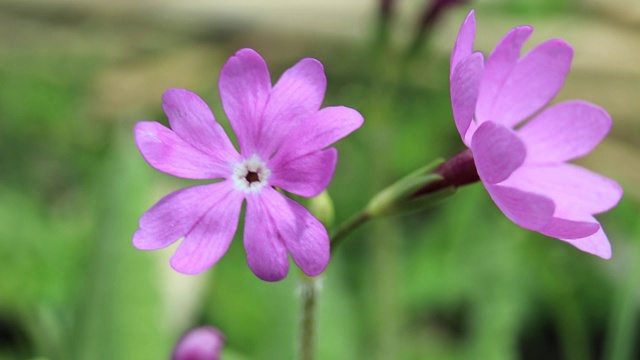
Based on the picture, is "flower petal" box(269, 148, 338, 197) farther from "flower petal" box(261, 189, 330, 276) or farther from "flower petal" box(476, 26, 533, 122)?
"flower petal" box(476, 26, 533, 122)

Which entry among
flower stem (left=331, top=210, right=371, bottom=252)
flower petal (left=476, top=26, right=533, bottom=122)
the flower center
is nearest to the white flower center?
the flower center

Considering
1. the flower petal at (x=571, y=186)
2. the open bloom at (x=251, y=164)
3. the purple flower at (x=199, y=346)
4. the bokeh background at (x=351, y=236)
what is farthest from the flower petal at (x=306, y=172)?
the bokeh background at (x=351, y=236)

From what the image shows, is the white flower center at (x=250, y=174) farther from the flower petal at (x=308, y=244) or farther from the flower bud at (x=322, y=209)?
the flower bud at (x=322, y=209)

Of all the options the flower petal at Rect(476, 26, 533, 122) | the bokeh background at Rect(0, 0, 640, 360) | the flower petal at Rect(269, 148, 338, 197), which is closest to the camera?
the flower petal at Rect(269, 148, 338, 197)

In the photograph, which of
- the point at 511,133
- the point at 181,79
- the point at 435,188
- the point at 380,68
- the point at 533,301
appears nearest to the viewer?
the point at 511,133

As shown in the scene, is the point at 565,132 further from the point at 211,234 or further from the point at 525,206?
the point at 211,234

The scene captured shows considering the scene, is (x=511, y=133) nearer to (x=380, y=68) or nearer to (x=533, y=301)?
(x=380, y=68)

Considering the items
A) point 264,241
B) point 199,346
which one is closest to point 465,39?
point 264,241

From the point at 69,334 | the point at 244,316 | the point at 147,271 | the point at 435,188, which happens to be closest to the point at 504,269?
the point at 244,316
